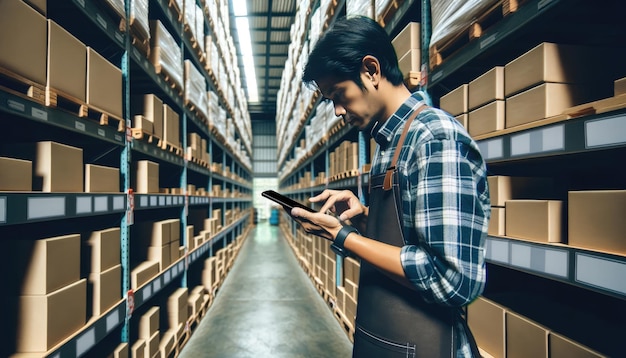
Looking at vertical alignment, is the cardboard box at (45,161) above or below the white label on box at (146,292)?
above

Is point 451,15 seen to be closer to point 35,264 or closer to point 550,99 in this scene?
point 550,99

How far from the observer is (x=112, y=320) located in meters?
2.30

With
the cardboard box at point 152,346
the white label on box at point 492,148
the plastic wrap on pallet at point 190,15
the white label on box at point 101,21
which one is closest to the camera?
the white label on box at point 492,148

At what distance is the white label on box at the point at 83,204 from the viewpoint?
6.36 ft

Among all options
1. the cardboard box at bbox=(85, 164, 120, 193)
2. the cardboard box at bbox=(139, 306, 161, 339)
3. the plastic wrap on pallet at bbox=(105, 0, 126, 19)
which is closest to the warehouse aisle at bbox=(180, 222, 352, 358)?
the cardboard box at bbox=(139, 306, 161, 339)

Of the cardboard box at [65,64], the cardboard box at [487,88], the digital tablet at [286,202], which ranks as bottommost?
the digital tablet at [286,202]

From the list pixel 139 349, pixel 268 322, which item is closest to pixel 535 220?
pixel 139 349

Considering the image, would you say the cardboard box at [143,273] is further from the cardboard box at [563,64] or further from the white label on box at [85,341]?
the cardboard box at [563,64]

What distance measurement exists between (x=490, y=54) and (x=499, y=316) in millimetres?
1475

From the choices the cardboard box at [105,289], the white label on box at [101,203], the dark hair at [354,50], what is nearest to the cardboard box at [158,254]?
the cardboard box at [105,289]

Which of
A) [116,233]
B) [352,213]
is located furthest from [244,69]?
[352,213]

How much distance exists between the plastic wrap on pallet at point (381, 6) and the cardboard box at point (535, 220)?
6.54ft

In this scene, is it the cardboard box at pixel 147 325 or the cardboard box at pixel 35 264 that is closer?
the cardboard box at pixel 35 264

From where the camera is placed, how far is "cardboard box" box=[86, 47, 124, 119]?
2.17 metres
